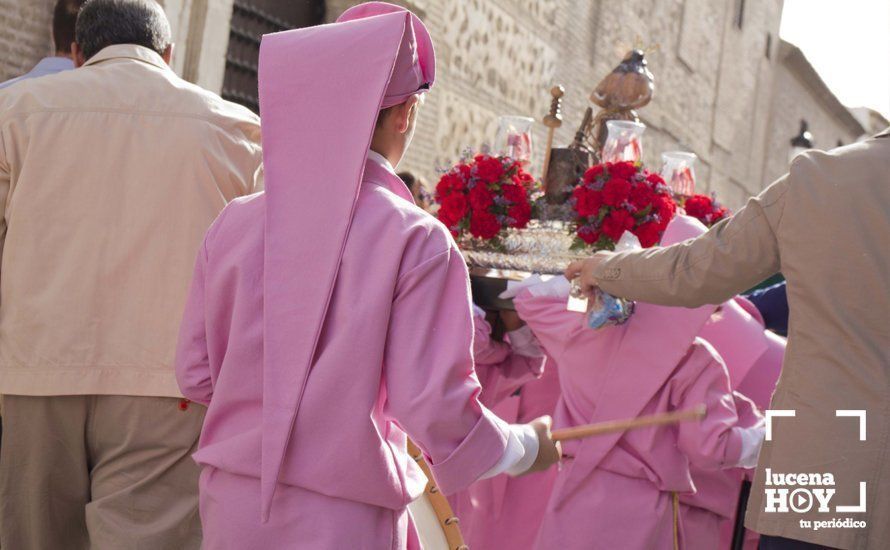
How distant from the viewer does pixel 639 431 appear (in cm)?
363

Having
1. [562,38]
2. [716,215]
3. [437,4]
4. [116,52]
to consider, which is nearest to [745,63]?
[562,38]

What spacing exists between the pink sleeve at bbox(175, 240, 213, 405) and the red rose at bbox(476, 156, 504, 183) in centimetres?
248

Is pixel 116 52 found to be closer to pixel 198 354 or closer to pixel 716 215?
pixel 198 354

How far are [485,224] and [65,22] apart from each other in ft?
5.87

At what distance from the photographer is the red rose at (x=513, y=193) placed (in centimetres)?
462

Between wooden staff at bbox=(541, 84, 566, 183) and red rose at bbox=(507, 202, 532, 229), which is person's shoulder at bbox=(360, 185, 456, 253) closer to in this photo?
red rose at bbox=(507, 202, 532, 229)

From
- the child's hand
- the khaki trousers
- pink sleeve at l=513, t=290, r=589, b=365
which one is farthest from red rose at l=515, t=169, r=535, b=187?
the khaki trousers

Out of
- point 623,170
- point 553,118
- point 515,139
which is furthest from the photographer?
point 553,118

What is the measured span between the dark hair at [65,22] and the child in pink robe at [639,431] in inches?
78.0

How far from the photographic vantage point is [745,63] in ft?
71.6

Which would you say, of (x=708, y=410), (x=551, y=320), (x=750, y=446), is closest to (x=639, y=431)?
(x=708, y=410)

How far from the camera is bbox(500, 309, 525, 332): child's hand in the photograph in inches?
180

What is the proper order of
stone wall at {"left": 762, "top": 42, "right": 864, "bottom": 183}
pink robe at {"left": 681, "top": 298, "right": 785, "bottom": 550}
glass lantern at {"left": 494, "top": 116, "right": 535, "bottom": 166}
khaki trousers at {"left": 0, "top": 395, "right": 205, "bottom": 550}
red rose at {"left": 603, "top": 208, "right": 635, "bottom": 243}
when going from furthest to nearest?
1. stone wall at {"left": 762, "top": 42, "right": 864, "bottom": 183}
2. glass lantern at {"left": 494, "top": 116, "right": 535, "bottom": 166}
3. red rose at {"left": 603, "top": 208, "right": 635, "bottom": 243}
4. pink robe at {"left": 681, "top": 298, "right": 785, "bottom": 550}
5. khaki trousers at {"left": 0, "top": 395, "right": 205, "bottom": 550}

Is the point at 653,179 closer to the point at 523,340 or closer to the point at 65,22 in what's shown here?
the point at 523,340
